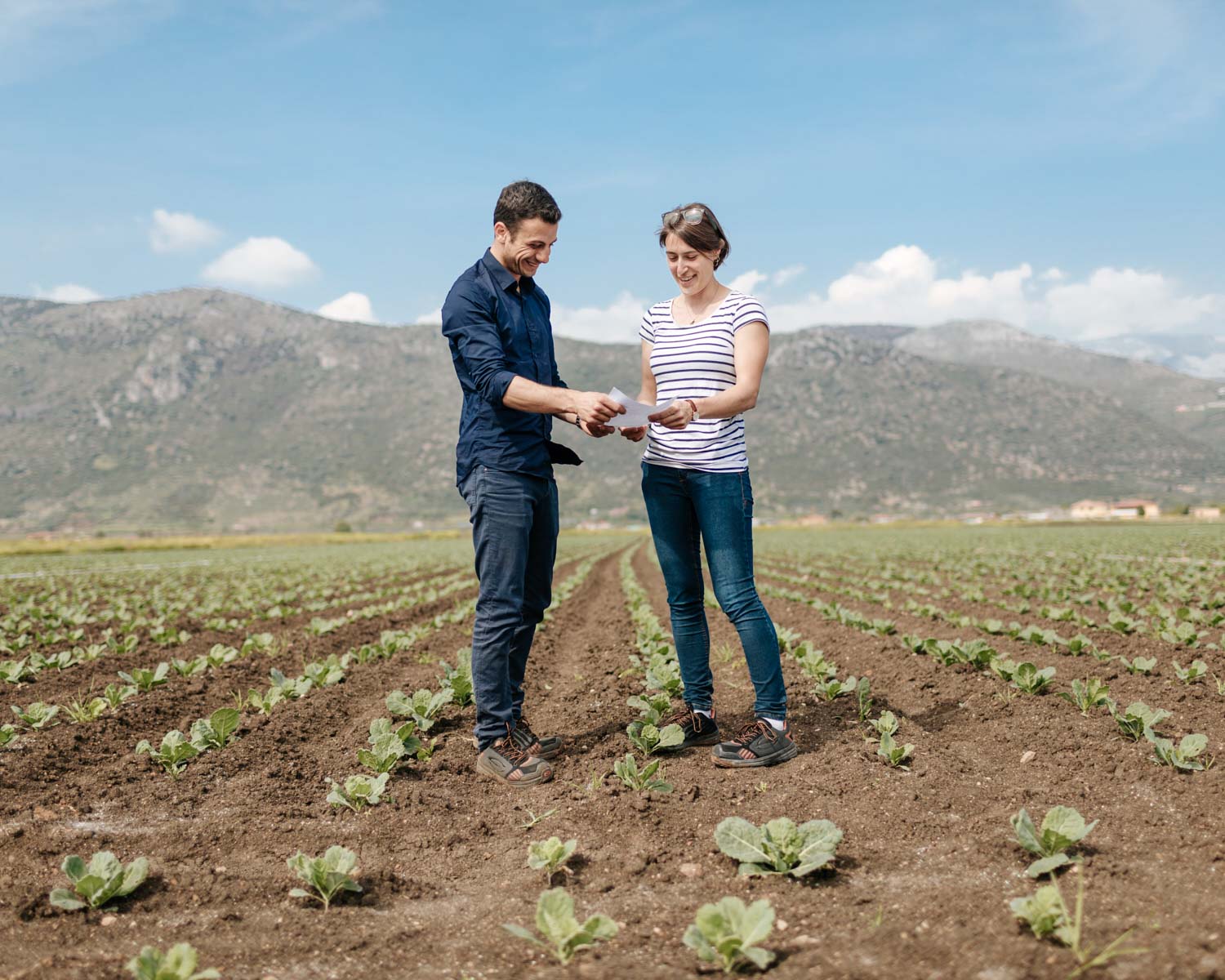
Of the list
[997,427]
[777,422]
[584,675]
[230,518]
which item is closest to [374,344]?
[230,518]

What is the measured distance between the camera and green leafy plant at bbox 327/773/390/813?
363cm

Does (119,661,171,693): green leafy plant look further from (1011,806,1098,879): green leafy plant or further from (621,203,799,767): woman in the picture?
(1011,806,1098,879): green leafy plant

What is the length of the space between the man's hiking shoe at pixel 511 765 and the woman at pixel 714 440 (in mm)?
Result: 871

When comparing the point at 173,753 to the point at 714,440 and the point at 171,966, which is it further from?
the point at 714,440

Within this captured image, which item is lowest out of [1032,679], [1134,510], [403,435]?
[1134,510]

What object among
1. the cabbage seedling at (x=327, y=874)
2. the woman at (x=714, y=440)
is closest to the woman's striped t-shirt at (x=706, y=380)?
the woman at (x=714, y=440)

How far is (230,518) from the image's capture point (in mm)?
122812

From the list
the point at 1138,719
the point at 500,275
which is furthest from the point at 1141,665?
the point at 500,275

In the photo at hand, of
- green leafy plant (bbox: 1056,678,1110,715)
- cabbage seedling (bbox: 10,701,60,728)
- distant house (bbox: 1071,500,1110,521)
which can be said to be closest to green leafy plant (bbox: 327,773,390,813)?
cabbage seedling (bbox: 10,701,60,728)

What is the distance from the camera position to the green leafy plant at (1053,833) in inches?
107

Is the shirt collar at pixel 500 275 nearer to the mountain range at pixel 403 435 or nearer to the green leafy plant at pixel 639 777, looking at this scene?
the green leafy plant at pixel 639 777

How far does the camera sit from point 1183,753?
12.0ft

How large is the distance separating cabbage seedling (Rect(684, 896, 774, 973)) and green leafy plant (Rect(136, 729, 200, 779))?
3037mm

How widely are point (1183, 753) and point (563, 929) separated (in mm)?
2984
